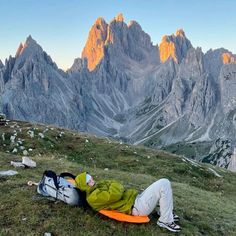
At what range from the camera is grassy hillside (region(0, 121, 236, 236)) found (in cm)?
1511

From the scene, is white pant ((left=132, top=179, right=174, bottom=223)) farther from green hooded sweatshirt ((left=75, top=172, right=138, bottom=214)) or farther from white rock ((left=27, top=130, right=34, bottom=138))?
white rock ((left=27, top=130, right=34, bottom=138))

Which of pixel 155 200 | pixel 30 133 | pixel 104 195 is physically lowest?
pixel 155 200

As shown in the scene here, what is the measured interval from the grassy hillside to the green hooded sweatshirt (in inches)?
24.2

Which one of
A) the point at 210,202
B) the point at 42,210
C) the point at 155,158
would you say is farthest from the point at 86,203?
the point at 155,158

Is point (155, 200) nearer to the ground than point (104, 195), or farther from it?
nearer to the ground

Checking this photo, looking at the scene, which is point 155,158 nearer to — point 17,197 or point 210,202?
point 210,202

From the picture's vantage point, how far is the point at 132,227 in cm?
1542

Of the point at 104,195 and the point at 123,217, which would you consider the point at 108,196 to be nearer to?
the point at 104,195

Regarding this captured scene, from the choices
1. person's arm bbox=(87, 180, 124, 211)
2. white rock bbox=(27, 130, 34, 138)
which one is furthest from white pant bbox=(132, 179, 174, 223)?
white rock bbox=(27, 130, 34, 138)

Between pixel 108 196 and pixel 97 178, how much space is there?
36.4ft

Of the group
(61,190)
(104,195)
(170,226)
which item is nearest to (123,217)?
(104,195)

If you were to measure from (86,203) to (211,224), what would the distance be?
653 centimetres

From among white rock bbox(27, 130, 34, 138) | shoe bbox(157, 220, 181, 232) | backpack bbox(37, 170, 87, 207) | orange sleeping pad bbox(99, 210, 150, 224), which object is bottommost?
shoe bbox(157, 220, 181, 232)

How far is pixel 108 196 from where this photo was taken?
49.8 feet
